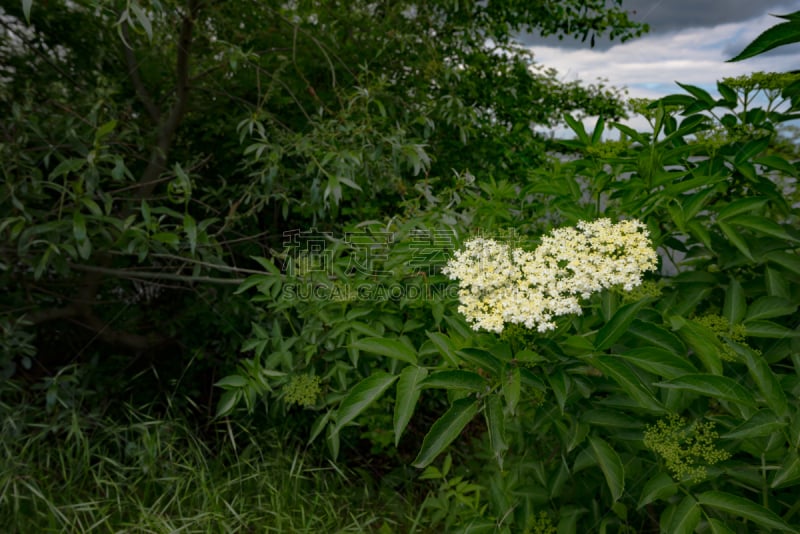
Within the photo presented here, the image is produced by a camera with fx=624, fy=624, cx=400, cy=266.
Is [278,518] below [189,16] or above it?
below

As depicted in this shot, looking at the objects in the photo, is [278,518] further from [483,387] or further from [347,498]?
[483,387]

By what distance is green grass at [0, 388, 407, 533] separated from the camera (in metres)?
2.41

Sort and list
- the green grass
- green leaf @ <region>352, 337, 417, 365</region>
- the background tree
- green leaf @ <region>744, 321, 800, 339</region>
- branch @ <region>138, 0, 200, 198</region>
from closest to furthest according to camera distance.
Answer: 1. green leaf @ <region>352, 337, 417, 365</region>
2. green leaf @ <region>744, 321, 800, 339</region>
3. the green grass
4. the background tree
5. branch @ <region>138, 0, 200, 198</region>

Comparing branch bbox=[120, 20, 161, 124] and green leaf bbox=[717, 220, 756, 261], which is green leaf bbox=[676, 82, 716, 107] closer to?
green leaf bbox=[717, 220, 756, 261]

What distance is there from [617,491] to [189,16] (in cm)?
247

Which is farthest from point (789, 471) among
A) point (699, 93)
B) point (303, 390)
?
point (303, 390)

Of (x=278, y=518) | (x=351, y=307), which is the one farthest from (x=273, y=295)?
(x=278, y=518)

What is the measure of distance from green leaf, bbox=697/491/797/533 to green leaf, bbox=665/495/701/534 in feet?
0.08

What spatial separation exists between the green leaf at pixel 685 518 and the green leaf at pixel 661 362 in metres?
0.37

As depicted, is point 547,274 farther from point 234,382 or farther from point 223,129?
point 223,129

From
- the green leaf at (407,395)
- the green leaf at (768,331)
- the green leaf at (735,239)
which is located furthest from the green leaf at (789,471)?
the green leaf at (407,395)

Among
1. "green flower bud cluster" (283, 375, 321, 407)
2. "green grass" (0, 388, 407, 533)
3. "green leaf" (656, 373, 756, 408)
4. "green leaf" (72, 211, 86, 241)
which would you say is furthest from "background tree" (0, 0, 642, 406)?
"green leaf" (656, 373, 756, 408)

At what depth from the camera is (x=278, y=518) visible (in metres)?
2.40

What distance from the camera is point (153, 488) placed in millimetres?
2676
